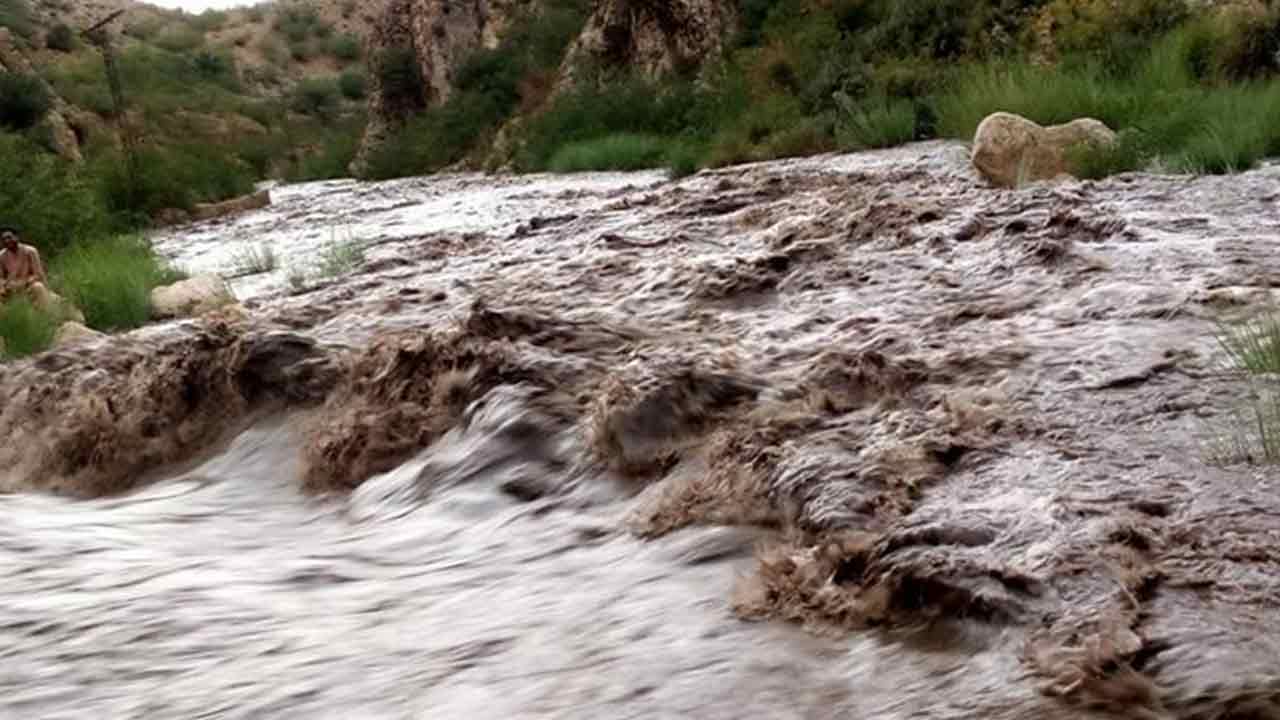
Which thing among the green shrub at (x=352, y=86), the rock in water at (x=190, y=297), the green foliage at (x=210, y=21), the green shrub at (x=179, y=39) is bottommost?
the green shrub at (x=352, y=86)

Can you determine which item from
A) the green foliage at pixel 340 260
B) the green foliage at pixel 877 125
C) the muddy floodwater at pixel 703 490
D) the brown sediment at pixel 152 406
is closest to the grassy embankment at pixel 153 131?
the green foliage at pixel 340 260

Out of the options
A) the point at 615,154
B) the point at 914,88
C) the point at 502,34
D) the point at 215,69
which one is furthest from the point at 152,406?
the point at 215,69

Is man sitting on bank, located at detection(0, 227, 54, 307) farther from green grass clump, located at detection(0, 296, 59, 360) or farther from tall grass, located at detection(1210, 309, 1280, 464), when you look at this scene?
tall grass, located at detection(1210, 309, 1280, 464)

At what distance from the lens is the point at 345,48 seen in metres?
59.6

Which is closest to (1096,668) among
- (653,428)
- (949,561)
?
(949,561)

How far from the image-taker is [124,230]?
16.3m

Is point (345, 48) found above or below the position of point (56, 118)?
below

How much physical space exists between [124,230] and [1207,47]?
11141mm

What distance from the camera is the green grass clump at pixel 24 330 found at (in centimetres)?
714

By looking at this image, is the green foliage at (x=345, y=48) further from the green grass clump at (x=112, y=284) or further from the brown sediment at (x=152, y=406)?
the brown sediment at (x=152, y=406)

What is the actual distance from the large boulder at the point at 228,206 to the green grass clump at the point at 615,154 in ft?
13.2

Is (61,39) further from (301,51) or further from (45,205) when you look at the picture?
(45,205)

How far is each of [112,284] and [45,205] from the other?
4856 millimetres

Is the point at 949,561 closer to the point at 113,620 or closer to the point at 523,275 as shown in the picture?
the point at 113,620
